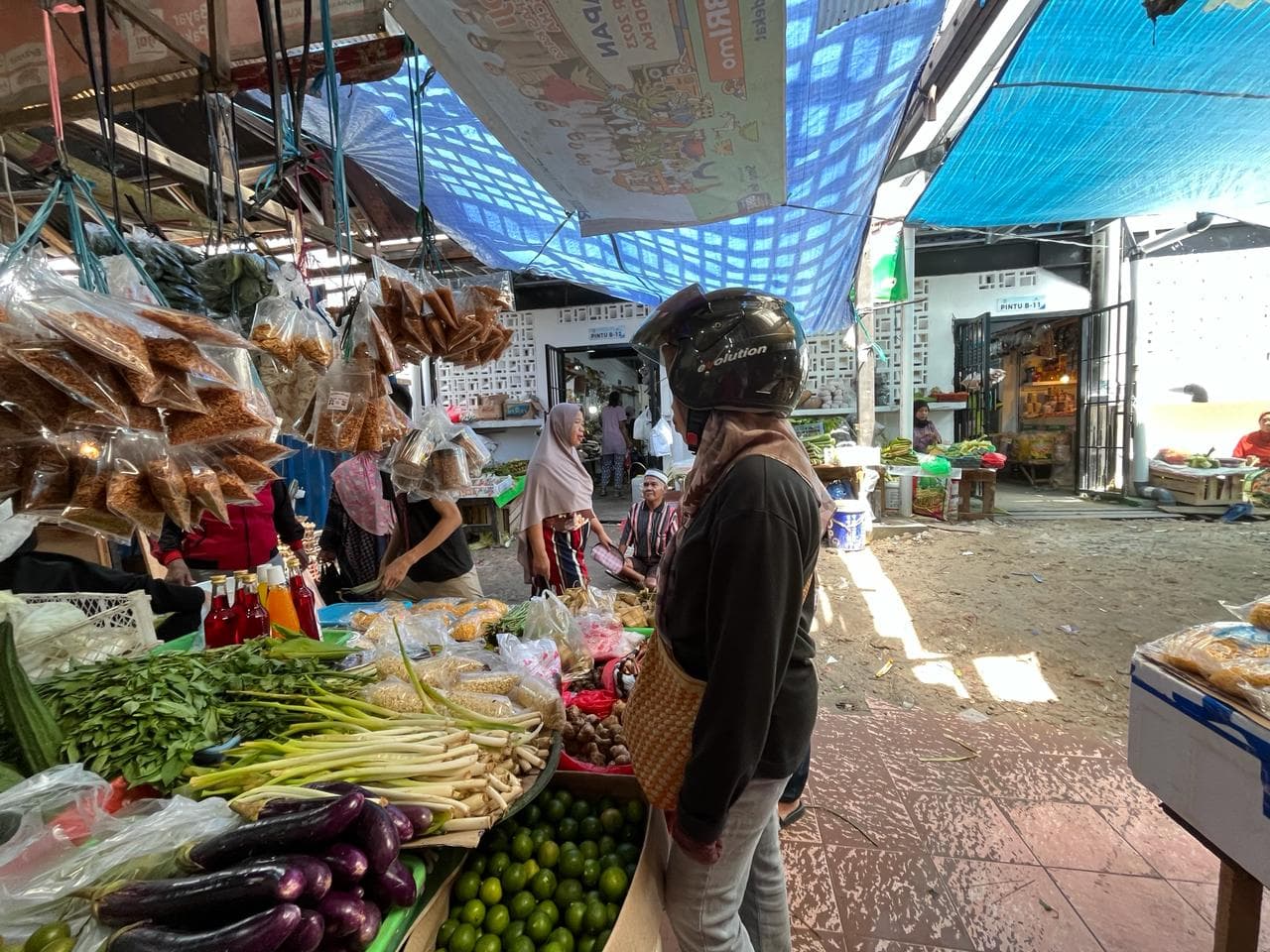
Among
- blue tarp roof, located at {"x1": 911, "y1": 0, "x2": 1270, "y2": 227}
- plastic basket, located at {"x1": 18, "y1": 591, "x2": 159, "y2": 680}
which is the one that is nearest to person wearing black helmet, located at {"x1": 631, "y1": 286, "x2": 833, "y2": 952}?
plastic basket, located at {"x1": 18, "y1": 591, "x2": 159, "y2": 680}

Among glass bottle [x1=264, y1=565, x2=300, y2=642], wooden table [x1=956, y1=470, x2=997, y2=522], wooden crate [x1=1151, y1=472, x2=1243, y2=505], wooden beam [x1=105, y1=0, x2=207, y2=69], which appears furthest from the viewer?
wooden table [x1=956, y1=470, x2=997, y2=522]

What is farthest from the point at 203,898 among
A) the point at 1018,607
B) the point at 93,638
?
the point at 1018,607

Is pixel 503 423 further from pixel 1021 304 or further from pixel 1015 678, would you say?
pixel 1021 304

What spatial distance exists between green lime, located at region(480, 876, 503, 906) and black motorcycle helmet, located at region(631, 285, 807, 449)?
124 cm

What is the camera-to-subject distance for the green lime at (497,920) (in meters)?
1.28

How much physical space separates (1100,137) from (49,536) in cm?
680

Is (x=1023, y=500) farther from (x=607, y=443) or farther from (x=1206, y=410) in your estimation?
(x=607, y=443)

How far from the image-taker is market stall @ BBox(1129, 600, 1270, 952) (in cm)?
126

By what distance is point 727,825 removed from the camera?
1.41 metres

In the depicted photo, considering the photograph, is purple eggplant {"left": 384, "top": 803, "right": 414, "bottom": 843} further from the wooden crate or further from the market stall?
the wooden crate

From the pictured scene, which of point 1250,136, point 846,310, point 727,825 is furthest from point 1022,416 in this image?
point 727,825

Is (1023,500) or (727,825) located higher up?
(727,825)

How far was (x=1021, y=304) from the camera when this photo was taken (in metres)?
10.8

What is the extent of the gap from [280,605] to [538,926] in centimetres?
162
